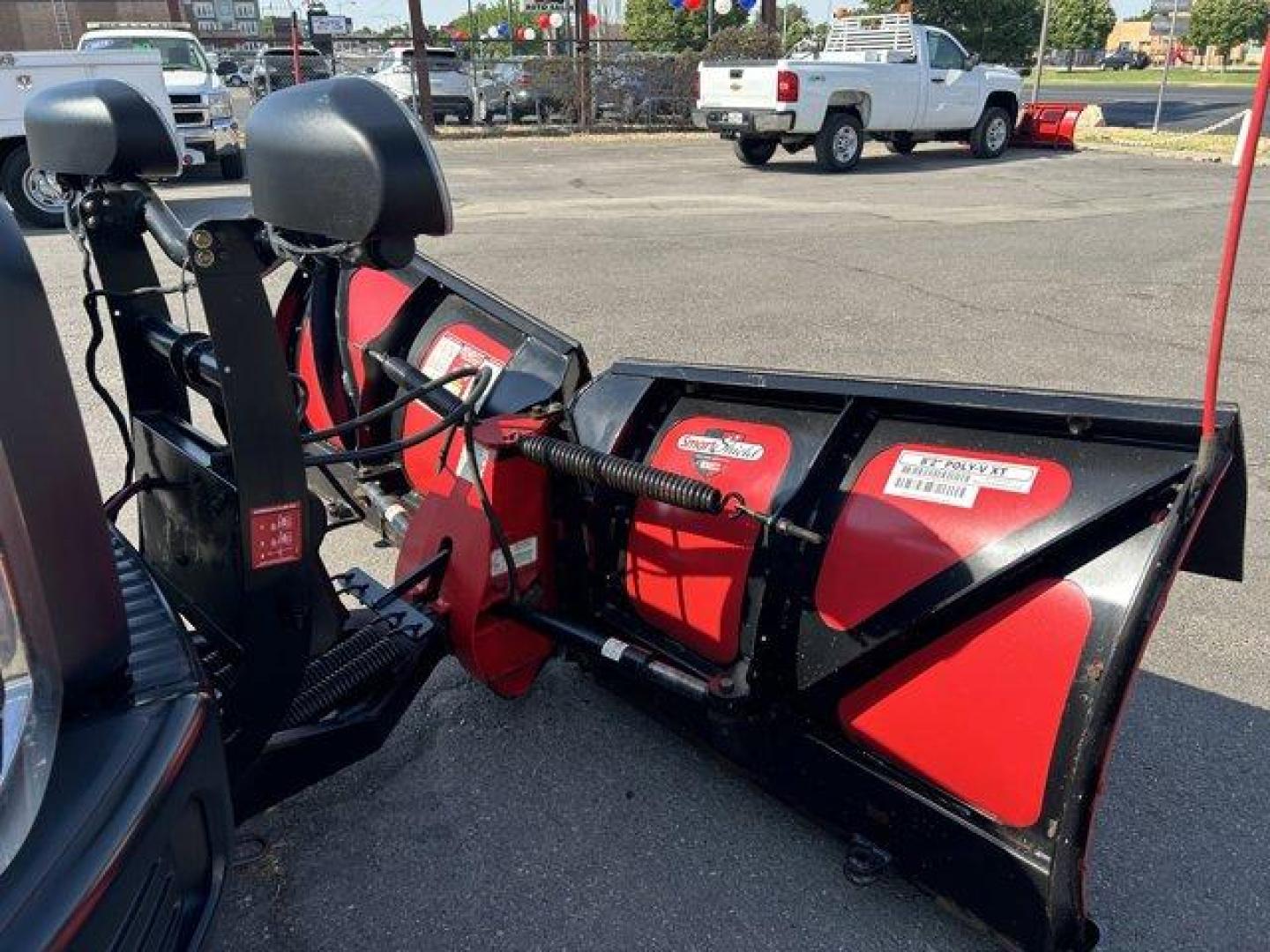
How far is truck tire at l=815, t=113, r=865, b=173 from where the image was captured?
16.1 metres

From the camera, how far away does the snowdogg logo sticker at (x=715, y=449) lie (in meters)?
2.50

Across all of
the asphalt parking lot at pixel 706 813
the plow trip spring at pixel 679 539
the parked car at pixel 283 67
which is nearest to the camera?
the plow trip spring at pixel 679 539

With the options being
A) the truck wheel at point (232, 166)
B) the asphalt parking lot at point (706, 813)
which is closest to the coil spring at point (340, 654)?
the asphalt parking lot at point (706, 813)

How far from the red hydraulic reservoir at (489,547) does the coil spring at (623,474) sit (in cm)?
11

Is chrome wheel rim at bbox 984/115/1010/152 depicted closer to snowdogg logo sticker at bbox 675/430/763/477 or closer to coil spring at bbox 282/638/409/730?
snowdogg logo sticker at bbox 675/430/763/477

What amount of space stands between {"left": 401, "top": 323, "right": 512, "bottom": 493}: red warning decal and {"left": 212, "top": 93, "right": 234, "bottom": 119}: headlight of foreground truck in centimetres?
1275

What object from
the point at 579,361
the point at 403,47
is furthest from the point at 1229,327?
the point at 403,47

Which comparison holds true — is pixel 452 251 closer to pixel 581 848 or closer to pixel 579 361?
pixel 579 361

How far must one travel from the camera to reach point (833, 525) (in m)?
2.27

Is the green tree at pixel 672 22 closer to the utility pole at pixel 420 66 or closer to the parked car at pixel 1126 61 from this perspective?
the utility pole at pixel 420 66

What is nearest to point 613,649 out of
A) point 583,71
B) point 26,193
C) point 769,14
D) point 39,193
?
point 39,193

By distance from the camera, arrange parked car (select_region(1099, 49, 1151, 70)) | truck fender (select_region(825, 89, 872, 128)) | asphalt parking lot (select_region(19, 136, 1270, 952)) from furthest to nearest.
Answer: parked car (select_region(1099, 49, 1151, 70)) < truck fender (select_region(825, 89, 872, 128)) < asphalt parking lot (select_region(19, 136, 1270, 952))

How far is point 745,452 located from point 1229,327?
253 inches

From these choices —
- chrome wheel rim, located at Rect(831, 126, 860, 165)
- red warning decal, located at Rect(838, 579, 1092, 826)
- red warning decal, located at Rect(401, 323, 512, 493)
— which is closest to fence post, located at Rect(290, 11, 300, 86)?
red warning decal, located at Rect(401, 323, 512, 493)
